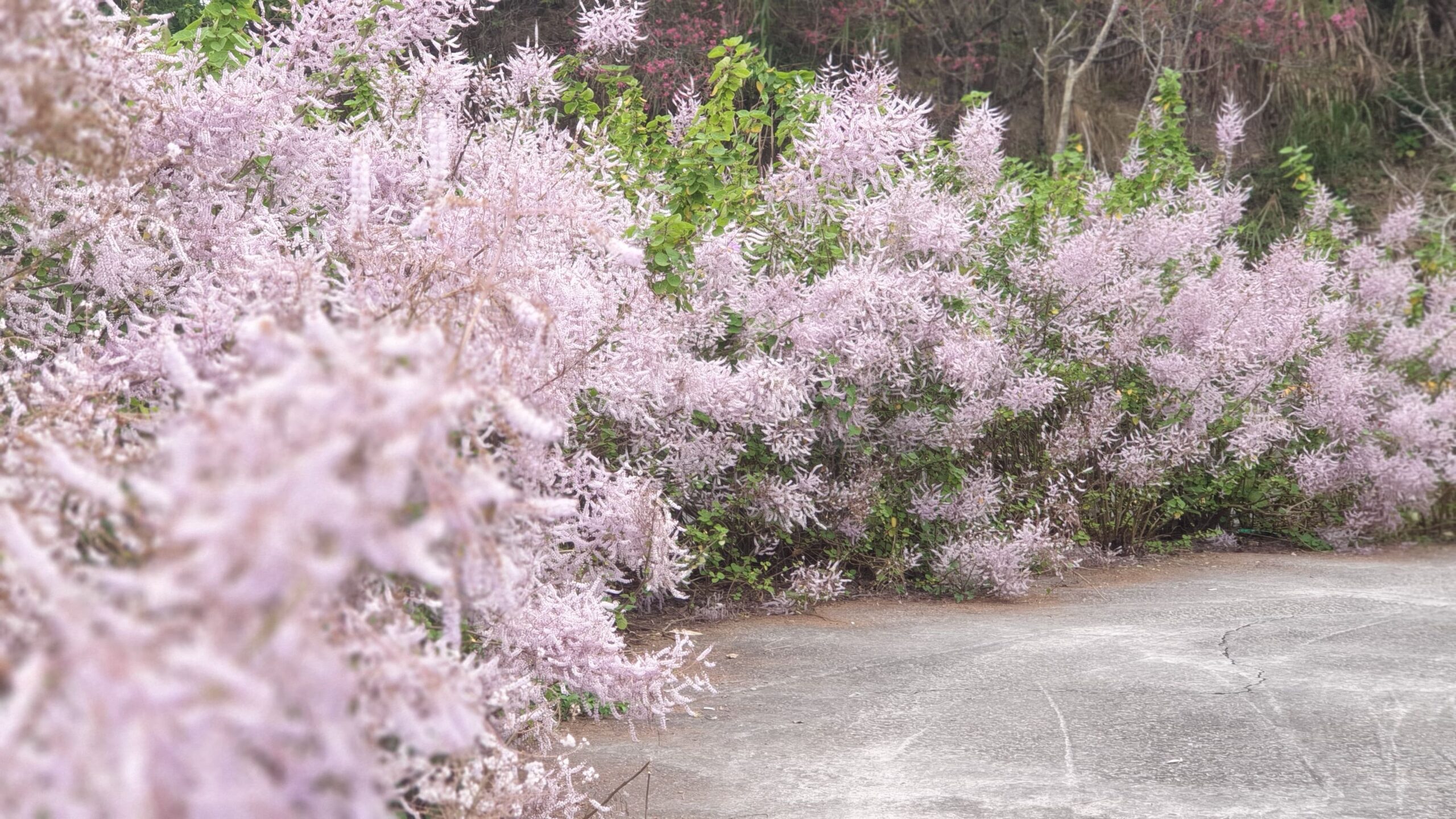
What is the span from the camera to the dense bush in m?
1.00

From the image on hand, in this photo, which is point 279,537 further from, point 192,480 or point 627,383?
point 627,383

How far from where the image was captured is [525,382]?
2.85 m

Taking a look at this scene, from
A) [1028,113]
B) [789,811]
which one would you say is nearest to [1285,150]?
[1028,113]

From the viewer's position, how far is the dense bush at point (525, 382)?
1.00 m

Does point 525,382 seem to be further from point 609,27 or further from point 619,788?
point 609,27

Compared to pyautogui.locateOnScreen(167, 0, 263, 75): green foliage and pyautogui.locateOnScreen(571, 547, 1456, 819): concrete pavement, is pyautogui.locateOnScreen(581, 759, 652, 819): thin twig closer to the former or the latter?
pyautogui.locateOnScreen(571, 547, 1456, 819): concrete pavement

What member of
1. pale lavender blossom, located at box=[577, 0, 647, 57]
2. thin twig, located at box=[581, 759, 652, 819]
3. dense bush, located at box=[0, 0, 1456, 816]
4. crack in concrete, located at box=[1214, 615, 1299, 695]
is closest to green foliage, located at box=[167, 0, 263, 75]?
dense bush, located at box=[0, 0, 1456, 816]

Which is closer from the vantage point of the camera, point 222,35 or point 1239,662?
point 222,35

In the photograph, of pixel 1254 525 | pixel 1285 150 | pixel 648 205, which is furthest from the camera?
pixel 1285 150

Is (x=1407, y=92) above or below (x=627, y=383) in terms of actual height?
above

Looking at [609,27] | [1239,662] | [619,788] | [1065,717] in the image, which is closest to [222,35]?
[609,27]

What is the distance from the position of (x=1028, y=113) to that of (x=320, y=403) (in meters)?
16.0

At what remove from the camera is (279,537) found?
95 cm

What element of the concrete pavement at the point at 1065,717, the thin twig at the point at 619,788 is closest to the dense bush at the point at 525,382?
the thin twig at the point at 619,788
